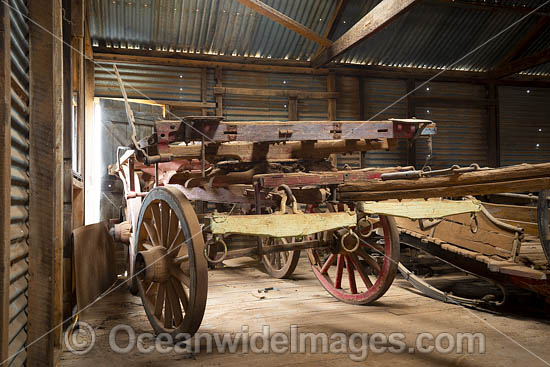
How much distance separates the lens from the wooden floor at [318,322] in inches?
120

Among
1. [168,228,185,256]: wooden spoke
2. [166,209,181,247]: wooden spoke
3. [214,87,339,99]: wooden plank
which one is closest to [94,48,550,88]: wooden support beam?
[214,87,339,99]: wooden plank

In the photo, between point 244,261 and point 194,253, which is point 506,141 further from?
point 194,253

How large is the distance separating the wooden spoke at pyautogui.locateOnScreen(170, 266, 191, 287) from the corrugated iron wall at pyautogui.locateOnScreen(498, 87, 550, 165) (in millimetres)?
A: 8199

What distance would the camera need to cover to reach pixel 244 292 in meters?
5.26

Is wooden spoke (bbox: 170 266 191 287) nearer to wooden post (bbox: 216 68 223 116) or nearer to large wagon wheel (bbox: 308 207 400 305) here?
large wagon wheel (bbox: 308 207 400 305)

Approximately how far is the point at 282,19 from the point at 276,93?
1.66 m

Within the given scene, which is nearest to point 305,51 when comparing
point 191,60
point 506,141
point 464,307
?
point 191,60

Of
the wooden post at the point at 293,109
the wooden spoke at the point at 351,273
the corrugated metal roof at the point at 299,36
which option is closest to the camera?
the wooden spoke at the point at 351,273

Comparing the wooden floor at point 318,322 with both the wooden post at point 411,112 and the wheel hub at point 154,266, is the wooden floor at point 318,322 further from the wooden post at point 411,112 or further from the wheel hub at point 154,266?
the wooden post at point 411,112

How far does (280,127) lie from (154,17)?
16.0 feet

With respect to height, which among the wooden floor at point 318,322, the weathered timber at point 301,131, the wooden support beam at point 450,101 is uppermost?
the wooden support beam at point 450,101

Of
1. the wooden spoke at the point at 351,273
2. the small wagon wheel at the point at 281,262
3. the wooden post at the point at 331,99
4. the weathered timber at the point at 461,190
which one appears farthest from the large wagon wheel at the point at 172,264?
the wooden post at the point at 331,99

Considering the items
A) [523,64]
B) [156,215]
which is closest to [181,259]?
[156,215]

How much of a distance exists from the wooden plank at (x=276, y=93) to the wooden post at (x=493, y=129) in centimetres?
354
